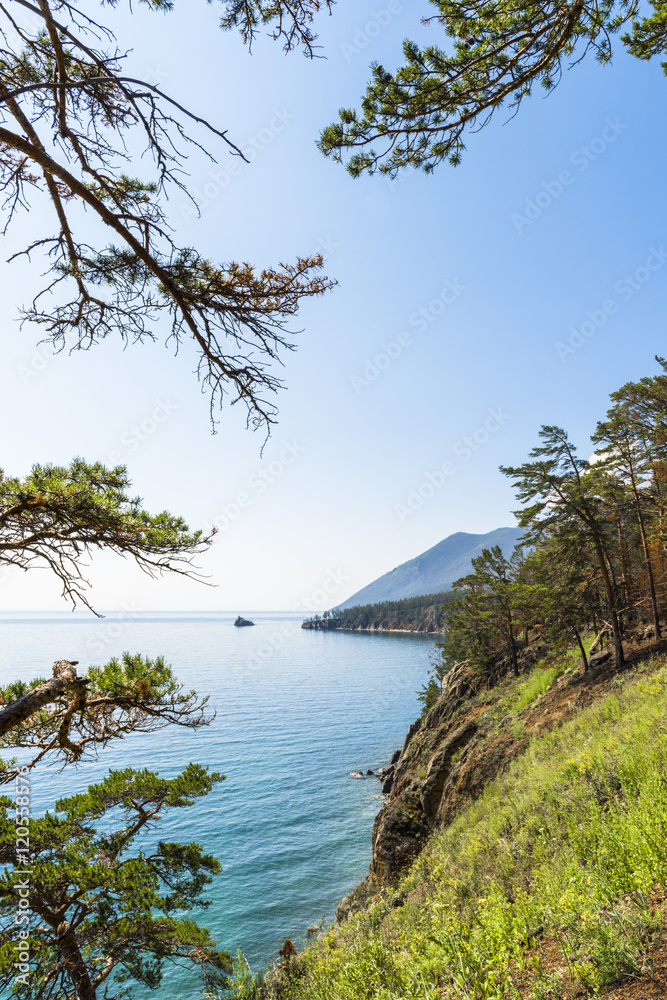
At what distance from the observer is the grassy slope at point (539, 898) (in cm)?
356

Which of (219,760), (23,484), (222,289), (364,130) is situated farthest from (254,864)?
(364,130)

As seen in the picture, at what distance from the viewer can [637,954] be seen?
3207mm

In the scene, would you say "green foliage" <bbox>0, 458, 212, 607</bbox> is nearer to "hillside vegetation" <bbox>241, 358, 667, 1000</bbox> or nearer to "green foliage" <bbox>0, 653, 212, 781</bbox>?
"green foliage" <bbox>0, 653, 212, 781</bbox>

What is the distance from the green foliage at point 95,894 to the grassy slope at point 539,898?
2.58 metres

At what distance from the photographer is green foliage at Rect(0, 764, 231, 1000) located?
5.97 m

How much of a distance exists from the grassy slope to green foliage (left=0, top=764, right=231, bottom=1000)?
2581 millimetres

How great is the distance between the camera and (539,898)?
4816 millimetres

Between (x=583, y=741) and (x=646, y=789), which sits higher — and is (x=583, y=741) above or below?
below

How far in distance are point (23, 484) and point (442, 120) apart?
21.3 ft

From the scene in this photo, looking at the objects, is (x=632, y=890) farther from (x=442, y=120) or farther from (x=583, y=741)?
(x=442, y=120)

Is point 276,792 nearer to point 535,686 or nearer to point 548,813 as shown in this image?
point 535,686

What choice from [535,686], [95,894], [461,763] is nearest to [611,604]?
[535,686]

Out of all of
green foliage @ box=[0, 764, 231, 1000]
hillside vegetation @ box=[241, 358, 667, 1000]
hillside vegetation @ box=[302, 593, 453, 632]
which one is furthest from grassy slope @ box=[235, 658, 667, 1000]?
hillside vegetation @ box=[302, 593, 453, 632]

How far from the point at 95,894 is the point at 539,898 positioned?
6.97 m
